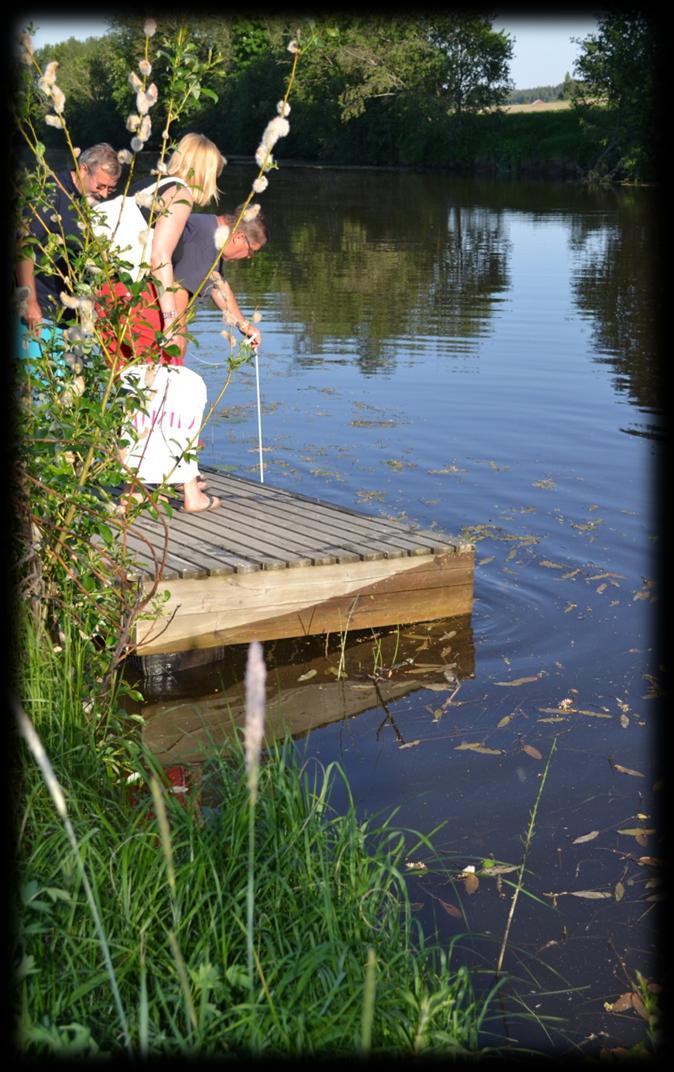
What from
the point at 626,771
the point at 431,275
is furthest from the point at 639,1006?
the point at 431,275

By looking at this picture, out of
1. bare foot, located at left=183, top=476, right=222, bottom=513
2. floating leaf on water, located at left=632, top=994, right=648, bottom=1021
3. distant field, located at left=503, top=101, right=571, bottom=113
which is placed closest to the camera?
floating leaf on water, located at left=632, top=994, right=648, bottom=1021

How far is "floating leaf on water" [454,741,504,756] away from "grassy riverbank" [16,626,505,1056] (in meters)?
1.42

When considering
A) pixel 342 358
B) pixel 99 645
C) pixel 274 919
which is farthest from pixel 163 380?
pixel 342 358

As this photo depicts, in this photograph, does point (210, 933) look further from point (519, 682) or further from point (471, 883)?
point (519, 682)

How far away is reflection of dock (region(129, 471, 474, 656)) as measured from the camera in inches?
256

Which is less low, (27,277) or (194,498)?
(27,277)

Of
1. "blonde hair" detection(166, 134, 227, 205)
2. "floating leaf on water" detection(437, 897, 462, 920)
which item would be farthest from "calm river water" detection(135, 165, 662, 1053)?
"blonde hair" detection(166, 134, 227, 205)

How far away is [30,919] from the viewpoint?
3.46 meters

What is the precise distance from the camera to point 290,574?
22.1 feet

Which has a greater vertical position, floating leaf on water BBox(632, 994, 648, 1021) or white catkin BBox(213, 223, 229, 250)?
white catkin BBox(213, 223, 229, 250)

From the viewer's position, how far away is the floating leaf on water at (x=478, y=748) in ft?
19.2

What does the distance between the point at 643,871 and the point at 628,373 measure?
35.6 feet

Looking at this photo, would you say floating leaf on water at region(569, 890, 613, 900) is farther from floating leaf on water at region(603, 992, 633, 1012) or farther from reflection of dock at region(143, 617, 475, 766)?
reflection of dock at region(143, 617, 475, 766)

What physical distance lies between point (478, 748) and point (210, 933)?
257 centimetres
